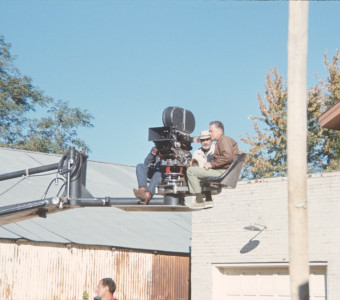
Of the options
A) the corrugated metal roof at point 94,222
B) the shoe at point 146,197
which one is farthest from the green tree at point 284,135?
the shoe at point 146,197

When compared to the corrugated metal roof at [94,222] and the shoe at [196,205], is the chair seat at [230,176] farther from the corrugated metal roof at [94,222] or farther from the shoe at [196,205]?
the corrugated metal roof at [94,222]

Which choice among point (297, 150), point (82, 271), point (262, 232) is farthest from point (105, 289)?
point (82, 271)

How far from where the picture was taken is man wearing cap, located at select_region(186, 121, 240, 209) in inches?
352

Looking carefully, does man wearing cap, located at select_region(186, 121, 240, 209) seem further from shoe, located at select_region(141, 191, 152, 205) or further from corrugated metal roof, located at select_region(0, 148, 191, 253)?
corrugated metal roof, located at select_region(0, 148, 191, 253)

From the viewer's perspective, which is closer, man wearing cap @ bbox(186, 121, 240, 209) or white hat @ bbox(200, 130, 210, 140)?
man wearing cap @ bbox(186, 121, 240, 209)

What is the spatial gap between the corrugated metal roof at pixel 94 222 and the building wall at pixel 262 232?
7.81 feet

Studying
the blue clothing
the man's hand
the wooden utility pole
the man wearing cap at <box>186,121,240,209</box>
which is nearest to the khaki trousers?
the man wearing cap at <box>186,121,240,209</box>

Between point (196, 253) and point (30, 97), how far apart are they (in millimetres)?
22734

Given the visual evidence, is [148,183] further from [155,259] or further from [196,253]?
[155,259]

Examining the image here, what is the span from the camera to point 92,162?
28.8 meters

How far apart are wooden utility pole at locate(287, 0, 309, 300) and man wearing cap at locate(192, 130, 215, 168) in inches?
123

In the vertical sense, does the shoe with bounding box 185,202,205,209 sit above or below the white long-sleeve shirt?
below

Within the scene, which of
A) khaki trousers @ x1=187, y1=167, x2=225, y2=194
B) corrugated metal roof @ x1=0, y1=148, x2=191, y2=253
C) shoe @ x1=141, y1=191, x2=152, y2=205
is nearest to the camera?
khaki trousers @ x1=187, y1=167, x2=225, y2=194

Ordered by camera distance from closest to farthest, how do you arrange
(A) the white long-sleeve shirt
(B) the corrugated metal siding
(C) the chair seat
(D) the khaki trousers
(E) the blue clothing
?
(C) the chair seat, (D) the khaki trousers, (E) the blue clothing, (A) the white long-sleeve shirt, (B) the corrugated metal siding
